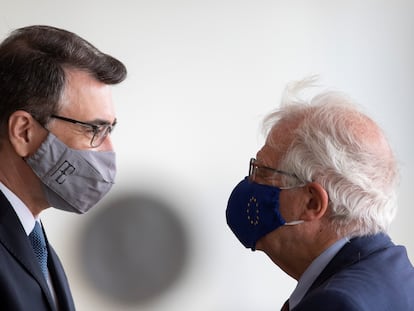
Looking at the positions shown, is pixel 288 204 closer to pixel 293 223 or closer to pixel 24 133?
pixel 293 223

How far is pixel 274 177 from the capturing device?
1.45m

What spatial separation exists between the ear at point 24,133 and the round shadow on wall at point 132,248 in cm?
65

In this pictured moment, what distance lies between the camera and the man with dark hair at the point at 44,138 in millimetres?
1360

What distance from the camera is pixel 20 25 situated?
75.2 inches

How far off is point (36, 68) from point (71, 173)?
26 centimetres

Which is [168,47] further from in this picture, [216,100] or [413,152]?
[413,152]

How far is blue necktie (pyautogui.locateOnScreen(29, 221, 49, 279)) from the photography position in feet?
4.84

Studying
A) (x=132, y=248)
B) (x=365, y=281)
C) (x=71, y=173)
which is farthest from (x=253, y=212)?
(x=132, y=248)

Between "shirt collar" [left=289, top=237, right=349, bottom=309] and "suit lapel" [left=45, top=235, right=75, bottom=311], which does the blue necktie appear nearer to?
"suit lapel" [left=45, top=235, right=75, bottom=311]

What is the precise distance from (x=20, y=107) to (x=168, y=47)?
0.77 m

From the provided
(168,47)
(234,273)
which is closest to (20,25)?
(168,47)

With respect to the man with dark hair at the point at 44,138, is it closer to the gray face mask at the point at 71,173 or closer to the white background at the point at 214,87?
the gray face mask at the point at 71,173

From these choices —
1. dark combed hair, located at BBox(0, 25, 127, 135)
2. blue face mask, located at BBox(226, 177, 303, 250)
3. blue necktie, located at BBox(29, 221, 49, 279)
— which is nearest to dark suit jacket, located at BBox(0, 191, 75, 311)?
blue necktie, located at BBox(29, 221, 49, 279)

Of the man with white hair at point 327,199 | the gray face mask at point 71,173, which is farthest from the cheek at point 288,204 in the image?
the gray face mask at point 71,173
